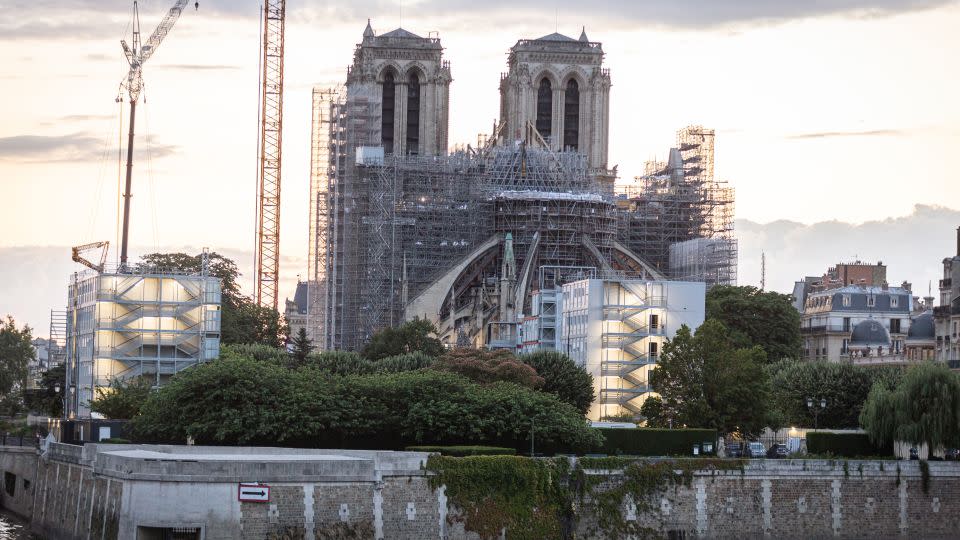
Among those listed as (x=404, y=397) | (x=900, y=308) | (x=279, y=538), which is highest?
(x=900, y=308)

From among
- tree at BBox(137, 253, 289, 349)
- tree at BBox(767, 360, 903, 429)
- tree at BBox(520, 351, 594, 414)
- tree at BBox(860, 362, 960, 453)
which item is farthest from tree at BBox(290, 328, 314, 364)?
tree at BBox(860, 362, 960, 453)

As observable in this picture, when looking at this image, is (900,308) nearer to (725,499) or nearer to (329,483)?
(725,499)

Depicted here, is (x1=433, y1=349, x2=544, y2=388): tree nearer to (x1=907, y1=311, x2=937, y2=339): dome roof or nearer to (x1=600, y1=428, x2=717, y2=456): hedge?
(x1=600, y1=428, x2=717, y2=456): hedge

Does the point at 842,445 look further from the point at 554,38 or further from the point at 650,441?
the point at 554,38

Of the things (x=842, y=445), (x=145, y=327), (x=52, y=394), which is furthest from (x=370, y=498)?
(x=52, y=394)

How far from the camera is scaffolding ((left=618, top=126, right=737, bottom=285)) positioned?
5586 inches

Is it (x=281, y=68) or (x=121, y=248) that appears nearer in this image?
(x=121, y=248)

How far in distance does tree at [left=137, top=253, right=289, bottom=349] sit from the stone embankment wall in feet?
142

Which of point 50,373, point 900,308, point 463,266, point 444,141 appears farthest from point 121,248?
point 900,308

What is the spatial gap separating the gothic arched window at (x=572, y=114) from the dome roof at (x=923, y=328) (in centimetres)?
3927

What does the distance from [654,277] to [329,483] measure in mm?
79107

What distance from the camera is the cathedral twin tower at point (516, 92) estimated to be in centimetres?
14750

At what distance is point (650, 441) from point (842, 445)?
7611mm

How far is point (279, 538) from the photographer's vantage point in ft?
186
